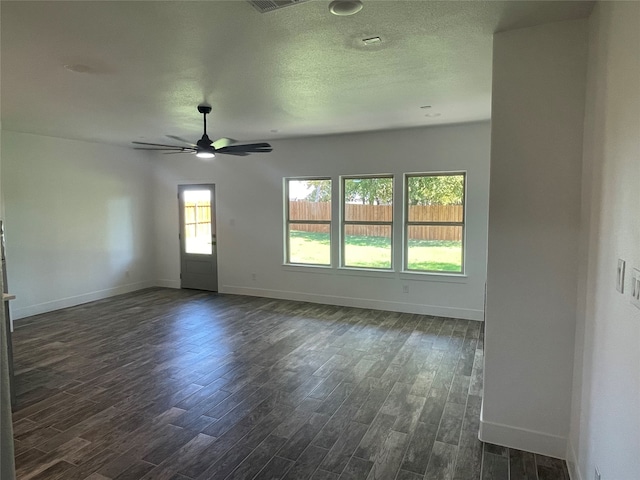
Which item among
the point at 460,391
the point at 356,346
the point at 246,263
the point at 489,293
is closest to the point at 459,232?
the point at 356,346

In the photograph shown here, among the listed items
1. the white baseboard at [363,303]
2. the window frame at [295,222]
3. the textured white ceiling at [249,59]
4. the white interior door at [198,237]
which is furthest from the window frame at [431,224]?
the white interior door at [198,237]

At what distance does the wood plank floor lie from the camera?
239 centimetres

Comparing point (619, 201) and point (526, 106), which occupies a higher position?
point (526, 106)

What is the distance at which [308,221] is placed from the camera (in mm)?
6566

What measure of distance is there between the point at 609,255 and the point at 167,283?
24.8 feet

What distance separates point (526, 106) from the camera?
2.39m

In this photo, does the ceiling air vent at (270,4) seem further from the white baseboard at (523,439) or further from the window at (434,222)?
the window at (434,222)

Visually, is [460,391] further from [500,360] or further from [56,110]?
[56,110]

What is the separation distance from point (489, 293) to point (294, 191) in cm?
457

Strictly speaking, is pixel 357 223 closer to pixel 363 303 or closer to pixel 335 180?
pixel 335 180

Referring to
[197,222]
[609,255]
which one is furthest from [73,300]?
[609,255]

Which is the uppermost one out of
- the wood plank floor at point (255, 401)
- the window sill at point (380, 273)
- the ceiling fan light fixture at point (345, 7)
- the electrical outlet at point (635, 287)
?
the ceiling fan light fixture at point (345, 7)

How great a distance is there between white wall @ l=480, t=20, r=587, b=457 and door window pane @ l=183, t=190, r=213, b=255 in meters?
5.83

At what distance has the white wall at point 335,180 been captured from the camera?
5398 millimetres
